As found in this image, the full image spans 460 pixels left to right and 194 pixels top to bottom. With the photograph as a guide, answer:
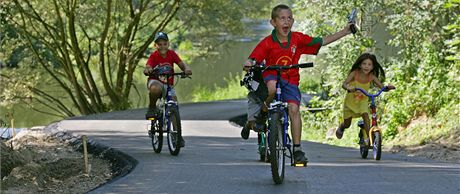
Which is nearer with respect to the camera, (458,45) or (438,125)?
(438,125)

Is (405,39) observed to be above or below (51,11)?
below

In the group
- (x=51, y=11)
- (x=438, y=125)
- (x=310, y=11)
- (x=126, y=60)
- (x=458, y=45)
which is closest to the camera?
(x=438, y=125)

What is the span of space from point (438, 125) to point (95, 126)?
7553 millimetres

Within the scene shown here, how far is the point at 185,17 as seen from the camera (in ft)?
111

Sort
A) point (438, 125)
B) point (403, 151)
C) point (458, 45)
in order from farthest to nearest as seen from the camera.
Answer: point (458, 45)
point (438, 125)
point (403, 151)

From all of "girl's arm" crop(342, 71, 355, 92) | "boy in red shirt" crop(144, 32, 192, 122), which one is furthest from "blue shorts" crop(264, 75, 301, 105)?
"boy in red shirt" crop(144, 32, 192, 122)

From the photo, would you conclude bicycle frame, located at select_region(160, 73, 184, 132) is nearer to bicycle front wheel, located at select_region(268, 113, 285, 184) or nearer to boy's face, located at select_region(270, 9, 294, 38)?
boy's face, located at select_region(270, 9, 294, 38)

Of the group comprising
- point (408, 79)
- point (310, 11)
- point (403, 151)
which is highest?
point (310, 11)

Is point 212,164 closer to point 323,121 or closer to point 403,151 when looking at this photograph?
point 403,151

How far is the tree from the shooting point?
31141 mm

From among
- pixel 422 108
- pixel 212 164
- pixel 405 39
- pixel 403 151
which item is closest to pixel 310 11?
pixel 405 39

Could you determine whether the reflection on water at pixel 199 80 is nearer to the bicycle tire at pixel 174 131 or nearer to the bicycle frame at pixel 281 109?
the bicycle tire at pixel 174 131

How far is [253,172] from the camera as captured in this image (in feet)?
34.6

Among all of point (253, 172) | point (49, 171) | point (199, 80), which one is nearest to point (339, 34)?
point (253, 172)
